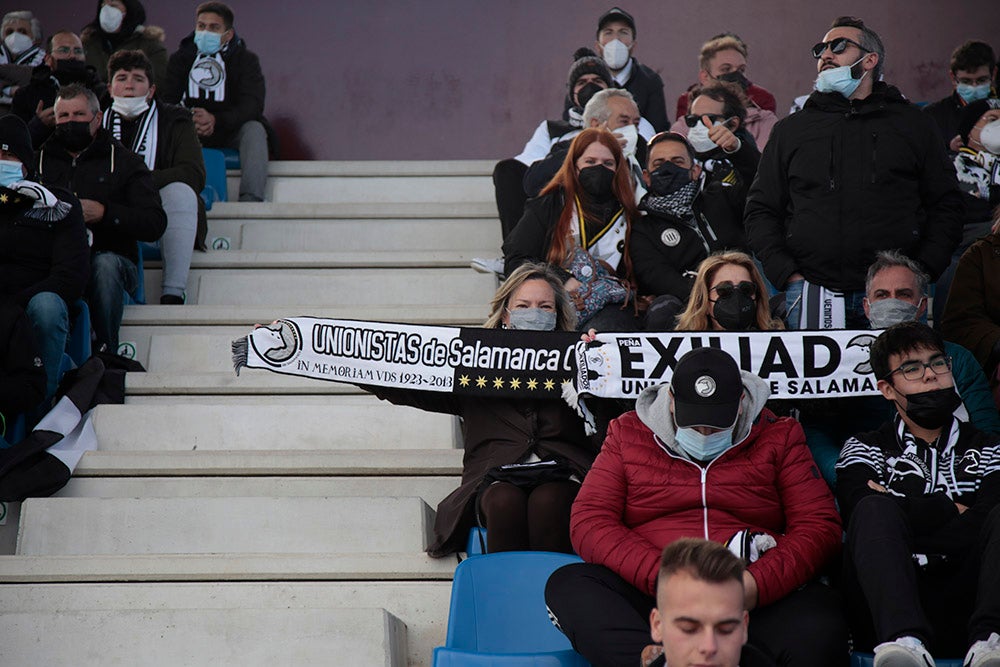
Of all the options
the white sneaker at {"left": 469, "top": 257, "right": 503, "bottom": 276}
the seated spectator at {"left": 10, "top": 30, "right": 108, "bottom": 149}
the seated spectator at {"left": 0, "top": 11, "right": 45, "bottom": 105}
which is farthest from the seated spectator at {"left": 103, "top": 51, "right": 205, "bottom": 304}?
the seated spectator at {"left": 0, "top": 11, "right": 45, "bottom": 105}

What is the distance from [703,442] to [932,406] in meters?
0.60

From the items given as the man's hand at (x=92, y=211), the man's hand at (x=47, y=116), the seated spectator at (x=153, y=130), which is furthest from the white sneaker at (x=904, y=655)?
the man's hand at (x=47, y=116)

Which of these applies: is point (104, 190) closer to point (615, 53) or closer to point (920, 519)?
point (615, 53)

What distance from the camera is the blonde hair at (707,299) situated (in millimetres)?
4004

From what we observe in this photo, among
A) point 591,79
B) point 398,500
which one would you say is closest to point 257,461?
point 398,500

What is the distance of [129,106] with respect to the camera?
19.4 ft

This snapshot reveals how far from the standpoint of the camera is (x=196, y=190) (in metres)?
5.90

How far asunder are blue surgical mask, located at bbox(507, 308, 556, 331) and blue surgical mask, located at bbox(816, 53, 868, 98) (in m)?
1.37

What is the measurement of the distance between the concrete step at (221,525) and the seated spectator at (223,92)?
2814 millimetres

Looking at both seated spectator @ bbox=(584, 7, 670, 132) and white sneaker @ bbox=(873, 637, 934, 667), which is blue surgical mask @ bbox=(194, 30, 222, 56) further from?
white sneaker @ bbox=(873, 637, 934, 667)

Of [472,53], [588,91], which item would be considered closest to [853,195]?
[588,91]

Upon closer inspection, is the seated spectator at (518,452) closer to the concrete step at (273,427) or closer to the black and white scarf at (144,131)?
the concrete step at (273,427)

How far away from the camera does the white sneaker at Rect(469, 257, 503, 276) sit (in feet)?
18.2

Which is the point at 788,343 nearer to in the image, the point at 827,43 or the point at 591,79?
the point at 827,43
